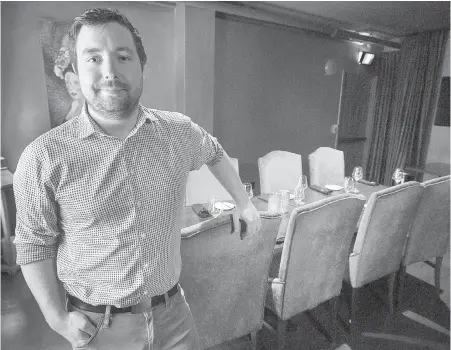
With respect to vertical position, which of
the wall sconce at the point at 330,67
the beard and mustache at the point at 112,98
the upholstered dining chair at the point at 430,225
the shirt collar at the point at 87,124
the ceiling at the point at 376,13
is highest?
the ceiling at the point at 376,13

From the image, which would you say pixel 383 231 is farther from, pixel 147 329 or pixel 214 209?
pixel 147 329

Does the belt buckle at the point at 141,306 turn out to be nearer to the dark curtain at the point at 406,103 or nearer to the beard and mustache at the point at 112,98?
the beard and mustache at the point at 112,98

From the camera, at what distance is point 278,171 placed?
3.15 meters

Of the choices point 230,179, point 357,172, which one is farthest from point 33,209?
point 357,172

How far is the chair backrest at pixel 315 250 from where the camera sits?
1.64m

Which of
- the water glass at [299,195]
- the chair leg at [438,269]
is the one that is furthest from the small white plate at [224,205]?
the chair leg at [438,269]

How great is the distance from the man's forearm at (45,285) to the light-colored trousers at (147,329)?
0.08 meters

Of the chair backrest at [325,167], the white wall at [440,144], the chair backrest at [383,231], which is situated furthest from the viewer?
the white wall at [440,144]

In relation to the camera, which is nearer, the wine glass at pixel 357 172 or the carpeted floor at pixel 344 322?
the carpeted floor at pixel 344 322

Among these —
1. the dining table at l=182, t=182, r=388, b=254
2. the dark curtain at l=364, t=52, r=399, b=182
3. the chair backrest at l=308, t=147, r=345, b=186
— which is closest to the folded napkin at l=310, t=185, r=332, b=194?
the dining table at l=182, t=182, r=388, b=254

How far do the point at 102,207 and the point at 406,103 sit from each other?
5473 mm

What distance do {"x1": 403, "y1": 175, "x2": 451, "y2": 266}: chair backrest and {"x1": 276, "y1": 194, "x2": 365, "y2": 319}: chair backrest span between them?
70cm

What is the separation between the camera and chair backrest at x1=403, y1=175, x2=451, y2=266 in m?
2.22

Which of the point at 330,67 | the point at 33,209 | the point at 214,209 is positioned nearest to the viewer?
the point at 33,209
